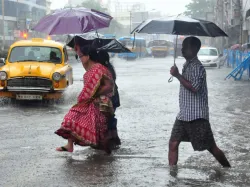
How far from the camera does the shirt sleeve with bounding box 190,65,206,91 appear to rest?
656 cm

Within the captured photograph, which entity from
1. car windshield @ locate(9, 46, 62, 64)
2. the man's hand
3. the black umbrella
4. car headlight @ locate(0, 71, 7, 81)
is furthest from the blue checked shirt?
car windshield @ locate(9, 46, 62, 64)

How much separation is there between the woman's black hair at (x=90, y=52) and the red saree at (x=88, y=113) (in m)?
0.18

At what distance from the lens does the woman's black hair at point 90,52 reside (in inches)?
307

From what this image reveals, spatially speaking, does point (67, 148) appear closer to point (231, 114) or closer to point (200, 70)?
point (200, 70)

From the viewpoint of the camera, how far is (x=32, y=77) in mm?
14055

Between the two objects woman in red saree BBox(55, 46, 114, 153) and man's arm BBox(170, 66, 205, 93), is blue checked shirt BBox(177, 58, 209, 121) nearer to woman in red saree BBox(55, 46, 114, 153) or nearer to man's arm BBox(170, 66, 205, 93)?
man's arm BBox(170, 66, 205, 93)

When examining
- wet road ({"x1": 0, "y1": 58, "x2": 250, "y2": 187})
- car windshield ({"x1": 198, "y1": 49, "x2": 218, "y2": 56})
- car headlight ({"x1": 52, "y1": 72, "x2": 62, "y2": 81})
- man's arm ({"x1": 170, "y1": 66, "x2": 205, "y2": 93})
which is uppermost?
man's arm ({"x1": 170, "y1": 66, "x2": 205, "y2": 93})

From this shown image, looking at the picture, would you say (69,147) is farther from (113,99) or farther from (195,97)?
(195,97)

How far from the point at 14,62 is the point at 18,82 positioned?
1168mm

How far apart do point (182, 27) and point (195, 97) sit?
43.4 inches

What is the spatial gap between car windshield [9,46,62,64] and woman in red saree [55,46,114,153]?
7.63m

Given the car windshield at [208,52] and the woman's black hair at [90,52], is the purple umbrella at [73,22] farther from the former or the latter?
the car windshield at [208,52]

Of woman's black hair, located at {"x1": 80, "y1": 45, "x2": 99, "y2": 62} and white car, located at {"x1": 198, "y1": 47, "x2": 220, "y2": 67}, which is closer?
woman's black hair, located at {"x1": 80, "y1": 45, "x2": 99, "y2": 62}

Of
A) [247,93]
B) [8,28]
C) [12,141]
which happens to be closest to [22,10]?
[8,28]
